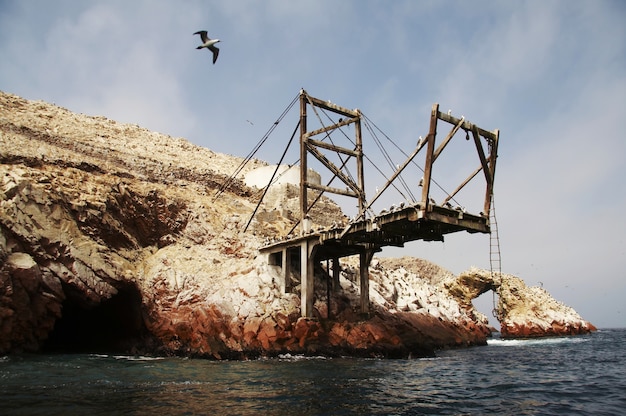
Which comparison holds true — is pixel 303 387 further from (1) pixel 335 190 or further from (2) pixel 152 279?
(1) pixel 335 190

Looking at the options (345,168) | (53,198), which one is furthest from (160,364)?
(345,168)

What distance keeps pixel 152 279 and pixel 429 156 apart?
19186 millimetres

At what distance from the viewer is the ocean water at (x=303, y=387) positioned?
1348cm

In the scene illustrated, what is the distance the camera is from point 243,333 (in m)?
27.6

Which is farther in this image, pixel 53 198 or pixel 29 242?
pixel 53 198

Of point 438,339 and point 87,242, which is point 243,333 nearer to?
point 87,242

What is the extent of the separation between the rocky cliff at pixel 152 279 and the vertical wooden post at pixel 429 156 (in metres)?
10.3

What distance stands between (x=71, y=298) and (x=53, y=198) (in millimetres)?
6110

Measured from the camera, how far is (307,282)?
30.6m

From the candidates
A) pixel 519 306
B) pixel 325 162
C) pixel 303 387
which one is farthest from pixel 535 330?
pixel 303 387

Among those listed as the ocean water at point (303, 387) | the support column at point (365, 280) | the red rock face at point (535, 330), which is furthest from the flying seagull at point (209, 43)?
the red rock face at point (535, 330)

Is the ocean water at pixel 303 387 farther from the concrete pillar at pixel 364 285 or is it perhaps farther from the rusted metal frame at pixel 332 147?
the rusted metal frame at pixel 332 147

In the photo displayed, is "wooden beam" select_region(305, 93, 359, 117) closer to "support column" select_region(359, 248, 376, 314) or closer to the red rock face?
"support column" select_region(359, 248, 376, 314)

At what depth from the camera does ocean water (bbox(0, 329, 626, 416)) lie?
1348 cm
